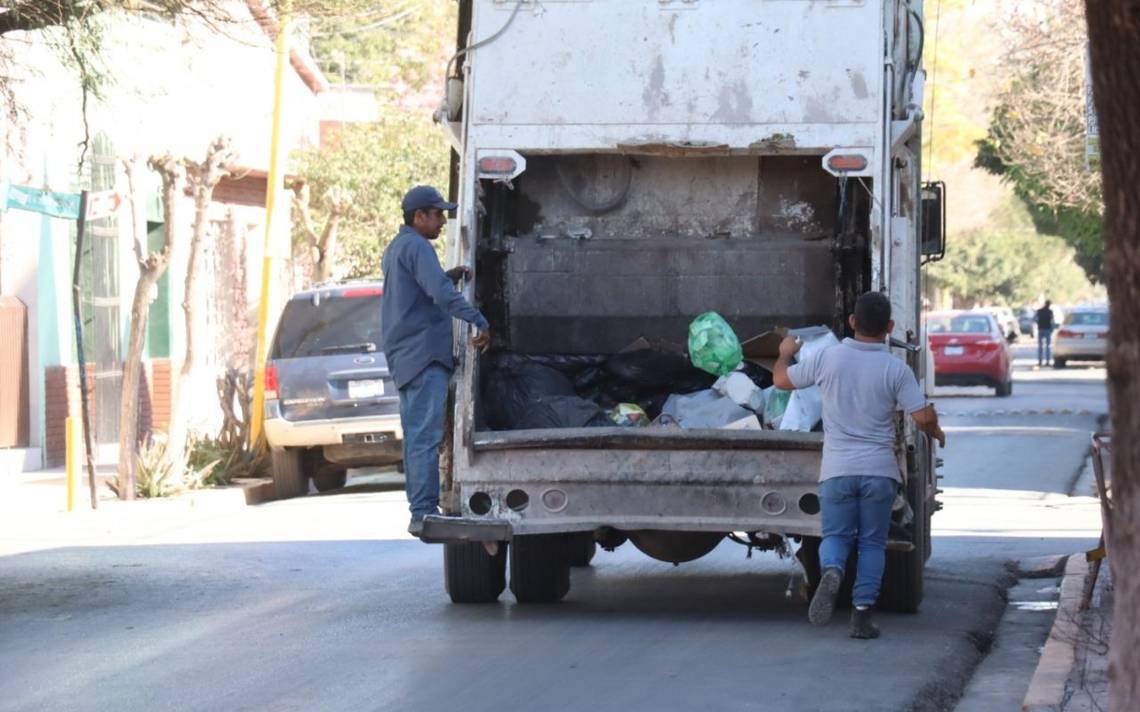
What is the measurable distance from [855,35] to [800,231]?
4.48 ft

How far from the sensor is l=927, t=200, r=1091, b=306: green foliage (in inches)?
3447

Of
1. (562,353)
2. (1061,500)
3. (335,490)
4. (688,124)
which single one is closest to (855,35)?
(688,124)

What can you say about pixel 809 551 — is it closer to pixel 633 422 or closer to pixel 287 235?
pixel 633 422

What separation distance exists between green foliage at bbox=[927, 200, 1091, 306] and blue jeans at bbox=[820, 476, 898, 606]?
240 ft

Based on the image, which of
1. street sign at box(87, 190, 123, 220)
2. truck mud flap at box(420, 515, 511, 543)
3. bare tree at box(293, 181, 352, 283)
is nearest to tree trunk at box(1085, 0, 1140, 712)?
truck mud flap at box(420, 515, 511, 543)

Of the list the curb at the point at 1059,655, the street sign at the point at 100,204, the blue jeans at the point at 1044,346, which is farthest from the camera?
the blue jeans at the point at 1044,346

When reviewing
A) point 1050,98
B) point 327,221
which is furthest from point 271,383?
point 1050,98

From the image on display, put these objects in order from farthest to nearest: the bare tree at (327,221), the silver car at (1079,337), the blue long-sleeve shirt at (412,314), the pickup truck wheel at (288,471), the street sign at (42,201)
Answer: the silver car at (1079,337) → the bare tree at (327,221) → the pickup truck wheel at (288,471) → the street sign at (42,201) → the blue long-sleeve shirt at (412,314)

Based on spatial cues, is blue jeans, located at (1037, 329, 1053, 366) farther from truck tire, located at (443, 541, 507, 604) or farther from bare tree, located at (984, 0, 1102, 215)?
truck tire, located at (443, 541, 507, 604)

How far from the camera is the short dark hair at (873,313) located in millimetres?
8477

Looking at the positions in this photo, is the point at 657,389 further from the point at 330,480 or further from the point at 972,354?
the point at 972,354

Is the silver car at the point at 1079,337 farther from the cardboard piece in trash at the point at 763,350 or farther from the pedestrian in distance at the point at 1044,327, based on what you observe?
the cardboard piece in trash at the point at 763,350

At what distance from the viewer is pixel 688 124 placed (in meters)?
9.40

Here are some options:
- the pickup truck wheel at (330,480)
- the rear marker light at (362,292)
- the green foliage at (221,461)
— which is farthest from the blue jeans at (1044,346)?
the rear marker light at (362,292)
